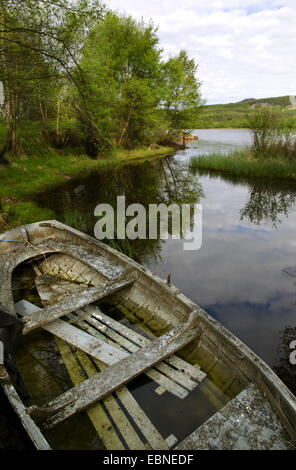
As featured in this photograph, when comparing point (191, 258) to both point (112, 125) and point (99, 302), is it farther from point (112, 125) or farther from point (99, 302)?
point (112, 125)

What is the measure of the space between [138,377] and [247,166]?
51.8 ft

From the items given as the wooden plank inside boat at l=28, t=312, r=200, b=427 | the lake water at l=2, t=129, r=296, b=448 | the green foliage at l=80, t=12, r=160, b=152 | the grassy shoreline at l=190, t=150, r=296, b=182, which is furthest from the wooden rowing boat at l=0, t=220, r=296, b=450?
the green foliage at l=80, t=12, r=160, b=152

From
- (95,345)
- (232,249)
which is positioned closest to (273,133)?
(232,249)

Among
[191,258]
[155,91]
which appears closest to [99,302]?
[191,258]

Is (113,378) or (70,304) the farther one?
(70,304)

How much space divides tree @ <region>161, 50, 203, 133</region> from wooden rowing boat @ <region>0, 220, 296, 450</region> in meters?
29.9

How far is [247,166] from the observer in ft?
53.0

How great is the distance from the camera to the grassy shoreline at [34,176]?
29.5 ft

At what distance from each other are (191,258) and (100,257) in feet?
9.66

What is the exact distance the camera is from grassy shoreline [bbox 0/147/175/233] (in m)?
8.99

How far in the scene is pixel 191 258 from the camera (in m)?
7.21

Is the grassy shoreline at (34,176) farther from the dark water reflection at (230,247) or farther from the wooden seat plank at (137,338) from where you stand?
the wooden seat plank at (137,338)

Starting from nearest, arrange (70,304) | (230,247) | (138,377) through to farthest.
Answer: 1. (138,377)
2. (70,304)
3. (230,247)

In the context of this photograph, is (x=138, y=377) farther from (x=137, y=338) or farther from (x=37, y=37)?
(x=37, y=37)
